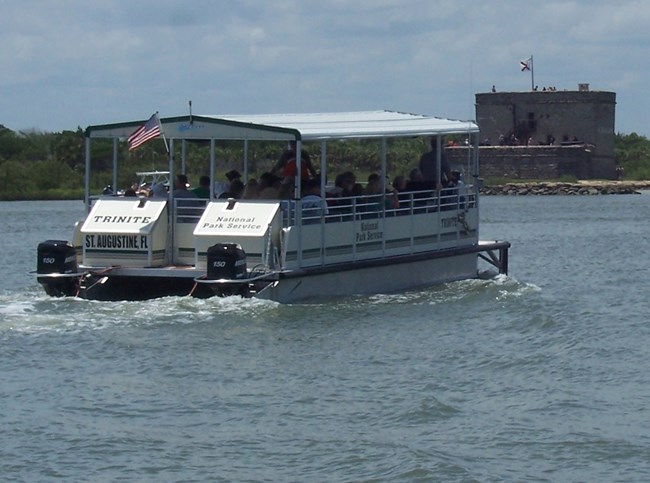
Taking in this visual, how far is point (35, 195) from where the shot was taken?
7338 cm

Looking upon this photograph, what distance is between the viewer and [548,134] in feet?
323

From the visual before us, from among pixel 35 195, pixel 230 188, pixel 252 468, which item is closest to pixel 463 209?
pixel 230 188

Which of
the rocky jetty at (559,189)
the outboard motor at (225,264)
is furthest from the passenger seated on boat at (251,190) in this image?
the rocky jetty at (559,189)

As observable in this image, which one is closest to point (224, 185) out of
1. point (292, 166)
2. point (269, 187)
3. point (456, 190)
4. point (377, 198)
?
point (292, 166)

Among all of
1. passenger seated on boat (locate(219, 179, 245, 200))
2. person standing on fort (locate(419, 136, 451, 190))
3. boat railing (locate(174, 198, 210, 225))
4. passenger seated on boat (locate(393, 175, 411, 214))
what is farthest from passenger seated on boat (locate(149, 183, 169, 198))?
person standing on fort (locate(419, 136, 451, 190))

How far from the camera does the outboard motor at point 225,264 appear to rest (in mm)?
19844

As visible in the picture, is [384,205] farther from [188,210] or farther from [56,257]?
[56,257]

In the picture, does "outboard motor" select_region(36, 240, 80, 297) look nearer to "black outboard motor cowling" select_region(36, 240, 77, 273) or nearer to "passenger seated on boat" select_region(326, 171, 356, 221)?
"black outboard motor cowling" select_region(36, 240, 77, 273)

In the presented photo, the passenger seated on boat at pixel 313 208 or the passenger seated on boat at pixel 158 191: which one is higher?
the passenger seated on boat at pixel 158 191

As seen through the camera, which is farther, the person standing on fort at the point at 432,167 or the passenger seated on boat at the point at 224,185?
the person standing on fort at the point at 432,167

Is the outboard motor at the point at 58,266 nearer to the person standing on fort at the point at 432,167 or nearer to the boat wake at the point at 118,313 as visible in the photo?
the boat wake at the point at 118,313

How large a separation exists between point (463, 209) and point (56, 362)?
28.2 feet

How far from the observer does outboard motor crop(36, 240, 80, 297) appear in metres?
20.7

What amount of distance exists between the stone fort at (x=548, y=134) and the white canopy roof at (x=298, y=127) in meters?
70.5
